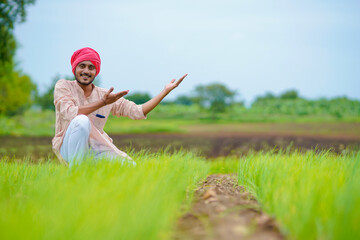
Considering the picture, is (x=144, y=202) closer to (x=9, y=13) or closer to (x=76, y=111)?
(x=76, y=111)

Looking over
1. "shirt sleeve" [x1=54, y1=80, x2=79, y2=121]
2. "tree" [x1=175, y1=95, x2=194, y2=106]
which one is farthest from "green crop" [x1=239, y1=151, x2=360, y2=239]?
"tree" [x1=175, y1=95, x2=194, y2=106]

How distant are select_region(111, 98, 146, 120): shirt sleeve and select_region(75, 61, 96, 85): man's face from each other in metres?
0.45

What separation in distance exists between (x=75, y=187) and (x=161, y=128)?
1261 cm

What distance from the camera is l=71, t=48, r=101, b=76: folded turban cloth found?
3.46 meters

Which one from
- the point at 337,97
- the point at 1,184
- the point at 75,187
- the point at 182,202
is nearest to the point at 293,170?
the point at 182,202

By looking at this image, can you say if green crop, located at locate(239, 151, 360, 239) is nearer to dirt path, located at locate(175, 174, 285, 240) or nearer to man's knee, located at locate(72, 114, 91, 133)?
dirt path, located at locate(175, 174, 285, 240)

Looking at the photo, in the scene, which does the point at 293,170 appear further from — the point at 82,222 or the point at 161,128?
the point at 161,128

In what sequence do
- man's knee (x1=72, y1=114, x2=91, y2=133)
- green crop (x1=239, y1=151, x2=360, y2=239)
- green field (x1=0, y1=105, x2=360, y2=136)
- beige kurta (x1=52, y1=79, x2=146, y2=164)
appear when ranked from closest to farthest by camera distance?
green crop (x1=239, y1=151, x2=360, y2=239)
man's knee (x1=72, y1=114, x2=91, y2=133)
beige kurta (x1=52, y1=79, x2=146, y2=164)
green field (x1=0, y1=105, x2=360, y2=136)

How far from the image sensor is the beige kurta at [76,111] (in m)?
3.35

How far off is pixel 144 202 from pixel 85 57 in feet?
6.48

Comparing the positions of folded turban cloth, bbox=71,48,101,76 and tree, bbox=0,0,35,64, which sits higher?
tree, bbox=0,0,35,64

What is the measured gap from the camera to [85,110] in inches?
131

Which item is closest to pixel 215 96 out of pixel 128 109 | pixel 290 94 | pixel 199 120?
pixel 199 120

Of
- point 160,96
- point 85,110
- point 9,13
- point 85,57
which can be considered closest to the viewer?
point 85,110
